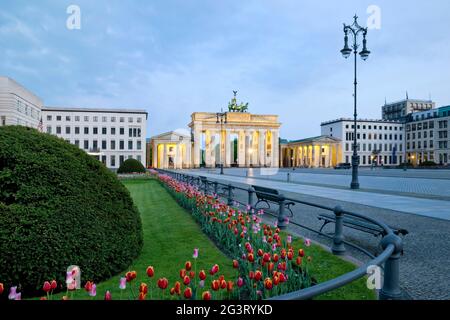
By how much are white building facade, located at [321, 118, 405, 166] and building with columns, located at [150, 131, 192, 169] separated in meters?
56.1

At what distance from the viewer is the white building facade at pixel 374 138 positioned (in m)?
118

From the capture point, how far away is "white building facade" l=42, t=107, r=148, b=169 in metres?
81.9

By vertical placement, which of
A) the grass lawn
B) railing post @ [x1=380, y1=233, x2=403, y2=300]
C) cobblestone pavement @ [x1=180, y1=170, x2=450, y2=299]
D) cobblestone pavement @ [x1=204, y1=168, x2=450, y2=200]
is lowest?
the grass lawn

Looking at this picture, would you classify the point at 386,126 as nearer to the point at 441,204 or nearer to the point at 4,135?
the point at 441,204

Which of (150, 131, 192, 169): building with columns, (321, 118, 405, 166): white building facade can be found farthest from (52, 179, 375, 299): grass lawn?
(321, 118, 405, 166): white building facade

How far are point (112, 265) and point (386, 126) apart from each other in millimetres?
130410

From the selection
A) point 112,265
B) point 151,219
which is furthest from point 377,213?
point 112,265

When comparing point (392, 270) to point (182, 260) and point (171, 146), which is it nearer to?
point (182, 260)

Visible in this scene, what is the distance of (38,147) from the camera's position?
4738 mm

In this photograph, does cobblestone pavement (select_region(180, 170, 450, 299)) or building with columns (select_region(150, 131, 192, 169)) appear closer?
cobblestone pavement (select_region(180, 170, 450, 299))

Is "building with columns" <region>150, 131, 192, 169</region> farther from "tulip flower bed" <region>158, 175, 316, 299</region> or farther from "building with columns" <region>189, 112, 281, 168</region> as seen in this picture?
"tulip flower bed" <region>158, 175, 316, 299</region>

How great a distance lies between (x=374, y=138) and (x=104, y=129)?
92.2 meters

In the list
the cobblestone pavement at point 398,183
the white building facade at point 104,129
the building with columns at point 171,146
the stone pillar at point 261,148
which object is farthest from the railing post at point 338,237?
the stone pillar at point 261,148

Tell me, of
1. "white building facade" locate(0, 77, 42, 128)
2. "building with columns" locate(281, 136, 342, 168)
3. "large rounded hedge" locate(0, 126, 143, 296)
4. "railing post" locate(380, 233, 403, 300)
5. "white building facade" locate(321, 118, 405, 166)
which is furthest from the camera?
"white building facade" locate(321, 118, 405, 166)
